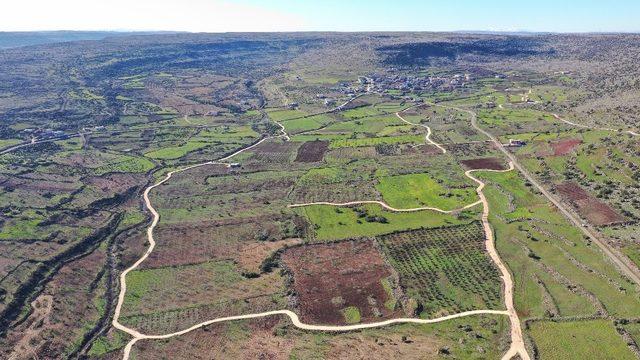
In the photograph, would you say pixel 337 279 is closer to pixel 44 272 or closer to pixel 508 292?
pixel 508 292

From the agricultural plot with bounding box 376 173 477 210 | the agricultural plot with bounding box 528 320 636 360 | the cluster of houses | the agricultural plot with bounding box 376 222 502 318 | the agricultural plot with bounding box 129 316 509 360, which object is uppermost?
the cluster of houses

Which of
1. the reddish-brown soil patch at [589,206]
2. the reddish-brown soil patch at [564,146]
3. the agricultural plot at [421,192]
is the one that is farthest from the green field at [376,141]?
the reddish-brown soil patch at [589,206]

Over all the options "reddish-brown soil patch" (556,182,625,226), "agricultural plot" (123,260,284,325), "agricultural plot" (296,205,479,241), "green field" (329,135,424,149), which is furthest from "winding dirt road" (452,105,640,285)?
"agricultural plot" (123,260,284,325)

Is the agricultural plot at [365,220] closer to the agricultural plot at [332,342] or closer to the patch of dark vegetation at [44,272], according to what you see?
the agricultural plot at [332,342]

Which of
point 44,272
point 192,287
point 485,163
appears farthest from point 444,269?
point 44,272

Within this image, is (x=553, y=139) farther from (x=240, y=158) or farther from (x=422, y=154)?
(x=240, y=158)

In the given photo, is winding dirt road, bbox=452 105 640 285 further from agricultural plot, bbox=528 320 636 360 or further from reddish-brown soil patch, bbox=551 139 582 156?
agricultural plot, bbox=528 320 636 360
